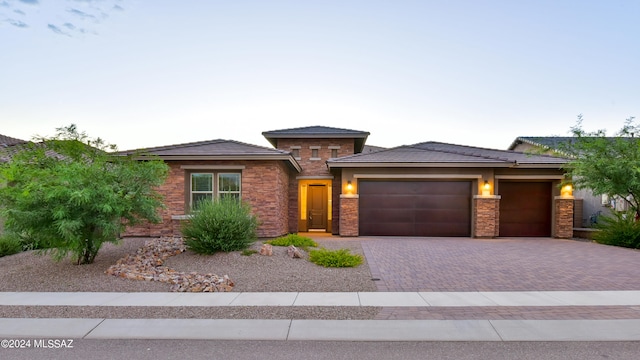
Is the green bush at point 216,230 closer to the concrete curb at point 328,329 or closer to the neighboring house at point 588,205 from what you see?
the concrete curb at point 328,329

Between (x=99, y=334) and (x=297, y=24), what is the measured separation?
13607mm

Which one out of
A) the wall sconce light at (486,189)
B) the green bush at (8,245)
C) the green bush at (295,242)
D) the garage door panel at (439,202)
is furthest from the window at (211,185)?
the wall sconce light at (486,189)

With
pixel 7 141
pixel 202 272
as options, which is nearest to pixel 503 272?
pixel 202 272

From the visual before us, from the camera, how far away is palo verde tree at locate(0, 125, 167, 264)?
804cm

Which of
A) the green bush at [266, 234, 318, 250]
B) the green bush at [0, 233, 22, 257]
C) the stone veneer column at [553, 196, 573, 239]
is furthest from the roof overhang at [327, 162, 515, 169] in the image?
the green bush at [0, 233, 22, 257]

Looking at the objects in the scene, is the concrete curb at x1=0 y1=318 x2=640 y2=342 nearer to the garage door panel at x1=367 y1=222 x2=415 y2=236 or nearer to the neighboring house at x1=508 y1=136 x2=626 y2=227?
the garage door panel at x1=367 y1=222 x2=415 y2=236

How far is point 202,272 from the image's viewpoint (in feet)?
27.9

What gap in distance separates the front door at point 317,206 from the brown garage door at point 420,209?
12.9ft

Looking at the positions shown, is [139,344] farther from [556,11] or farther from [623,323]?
[556,11]

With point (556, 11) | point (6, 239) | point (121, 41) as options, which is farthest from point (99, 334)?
point (556, 11)

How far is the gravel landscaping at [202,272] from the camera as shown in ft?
18.7

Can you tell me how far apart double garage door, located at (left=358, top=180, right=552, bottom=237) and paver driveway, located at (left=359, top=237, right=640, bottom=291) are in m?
2.57

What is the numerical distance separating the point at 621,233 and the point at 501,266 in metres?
8.40

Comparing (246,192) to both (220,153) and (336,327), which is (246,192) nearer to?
(220,153)
